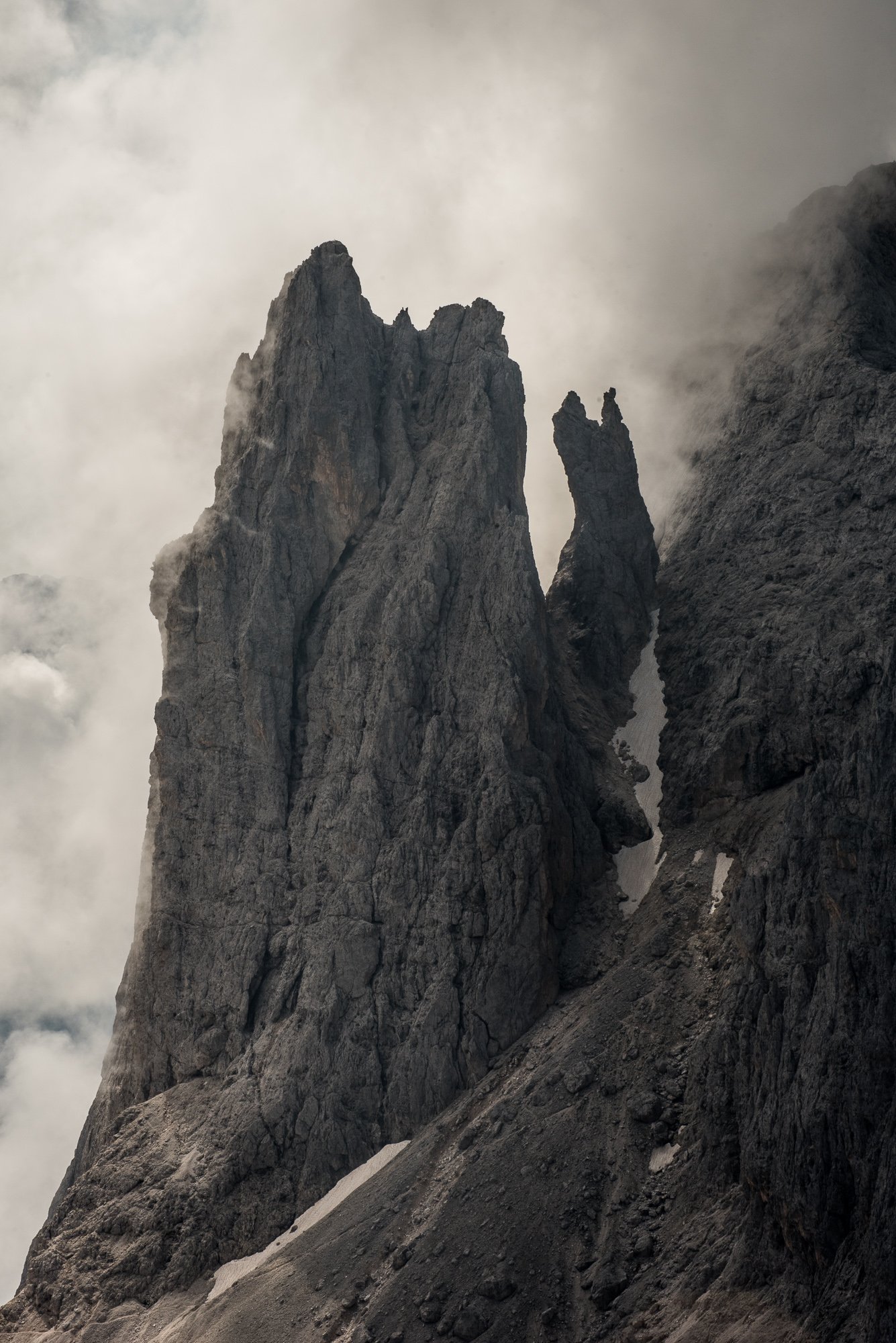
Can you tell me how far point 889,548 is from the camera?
67062 millimetres

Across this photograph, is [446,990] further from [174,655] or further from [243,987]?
[174,655]

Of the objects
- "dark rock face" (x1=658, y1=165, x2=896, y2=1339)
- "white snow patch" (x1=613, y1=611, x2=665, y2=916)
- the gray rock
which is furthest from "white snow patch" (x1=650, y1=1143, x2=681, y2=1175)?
"white snow patch" (x1=613, y1=611, x2=665, y2=916)

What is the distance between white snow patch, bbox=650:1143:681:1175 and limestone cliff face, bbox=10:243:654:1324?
Answer: 1095cm

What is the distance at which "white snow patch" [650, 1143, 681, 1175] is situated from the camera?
1951 inches

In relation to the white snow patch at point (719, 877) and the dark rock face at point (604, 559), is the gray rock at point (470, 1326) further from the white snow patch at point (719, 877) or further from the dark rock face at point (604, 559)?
the dark rock face at point (604, 559)

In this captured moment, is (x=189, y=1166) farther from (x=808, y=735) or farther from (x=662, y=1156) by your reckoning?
(x=808, y=735)

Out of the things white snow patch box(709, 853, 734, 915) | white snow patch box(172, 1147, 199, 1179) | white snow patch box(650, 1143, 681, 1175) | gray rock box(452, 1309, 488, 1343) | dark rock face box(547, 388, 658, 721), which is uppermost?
dark rock face box(547, 388, 658, 721)

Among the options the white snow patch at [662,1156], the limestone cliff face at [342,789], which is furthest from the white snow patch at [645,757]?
the white snow patch at [662,1156]

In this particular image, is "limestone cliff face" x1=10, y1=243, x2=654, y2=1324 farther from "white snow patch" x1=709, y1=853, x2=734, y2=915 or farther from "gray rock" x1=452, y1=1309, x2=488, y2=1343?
"gray rock" x1=452, y1=1309, x2=488, y2=1343

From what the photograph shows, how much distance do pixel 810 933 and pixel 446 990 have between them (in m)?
20.3

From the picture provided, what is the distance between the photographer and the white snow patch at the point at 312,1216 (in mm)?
55094

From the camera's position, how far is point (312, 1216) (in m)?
56.0

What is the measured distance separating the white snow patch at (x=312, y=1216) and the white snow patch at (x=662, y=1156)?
41.7 feet

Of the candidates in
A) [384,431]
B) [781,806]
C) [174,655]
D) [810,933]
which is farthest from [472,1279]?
[384,431]
